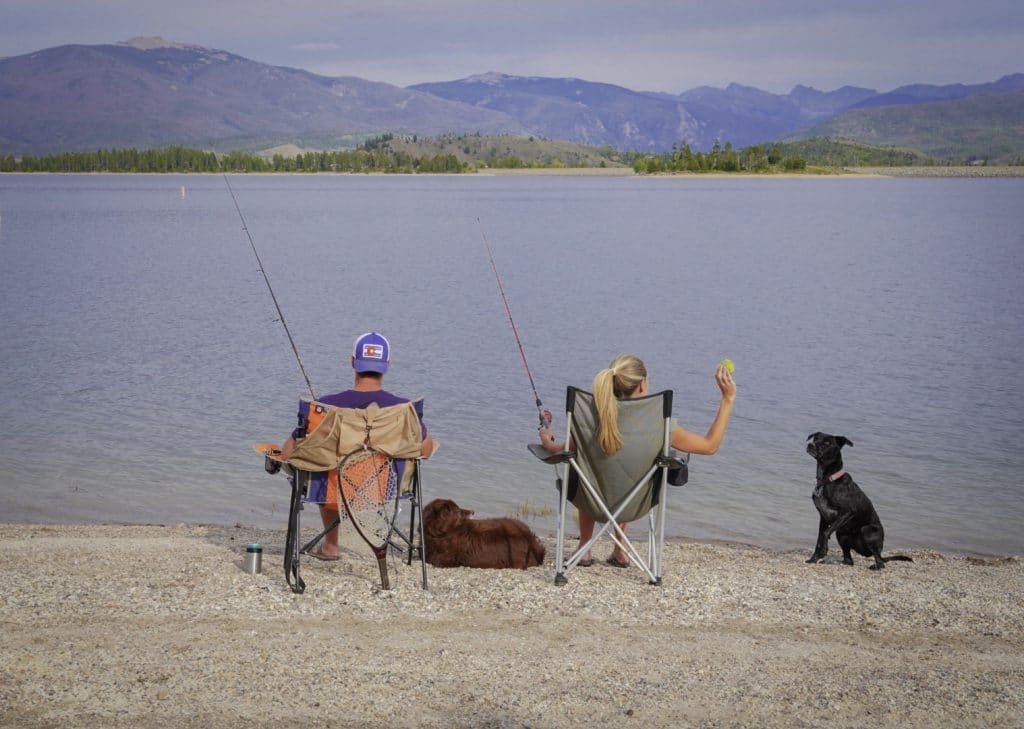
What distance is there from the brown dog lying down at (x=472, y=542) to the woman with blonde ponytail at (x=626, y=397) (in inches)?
19.8

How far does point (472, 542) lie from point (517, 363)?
12695mm

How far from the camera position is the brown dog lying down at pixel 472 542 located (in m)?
7.35

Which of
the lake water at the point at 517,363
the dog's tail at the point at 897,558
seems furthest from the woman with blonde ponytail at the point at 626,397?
the lake water at the point at 517,363

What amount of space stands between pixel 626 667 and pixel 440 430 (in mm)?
9074

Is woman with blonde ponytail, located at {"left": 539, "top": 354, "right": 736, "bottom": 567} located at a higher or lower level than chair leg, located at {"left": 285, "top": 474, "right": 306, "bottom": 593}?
higher

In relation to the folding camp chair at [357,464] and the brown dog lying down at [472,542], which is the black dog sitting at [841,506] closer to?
the brown dog lying down at [472,542]

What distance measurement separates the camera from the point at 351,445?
641cm

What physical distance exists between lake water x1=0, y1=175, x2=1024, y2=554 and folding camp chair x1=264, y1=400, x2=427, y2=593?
3.92 meters

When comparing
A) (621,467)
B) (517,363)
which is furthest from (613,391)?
(517,363)

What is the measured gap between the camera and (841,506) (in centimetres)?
763

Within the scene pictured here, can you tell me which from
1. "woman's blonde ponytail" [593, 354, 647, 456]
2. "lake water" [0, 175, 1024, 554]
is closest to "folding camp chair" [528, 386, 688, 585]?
"woman's blonde ponytail" [593, 354, 647, 456]

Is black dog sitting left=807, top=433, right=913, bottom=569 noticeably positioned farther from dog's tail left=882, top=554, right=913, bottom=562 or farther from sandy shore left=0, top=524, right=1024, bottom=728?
→ dog's tail left=882, top=554, right=913, bottom=562

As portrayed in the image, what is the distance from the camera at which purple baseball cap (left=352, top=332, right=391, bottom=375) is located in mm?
6727

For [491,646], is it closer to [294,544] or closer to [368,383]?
[294,544]
